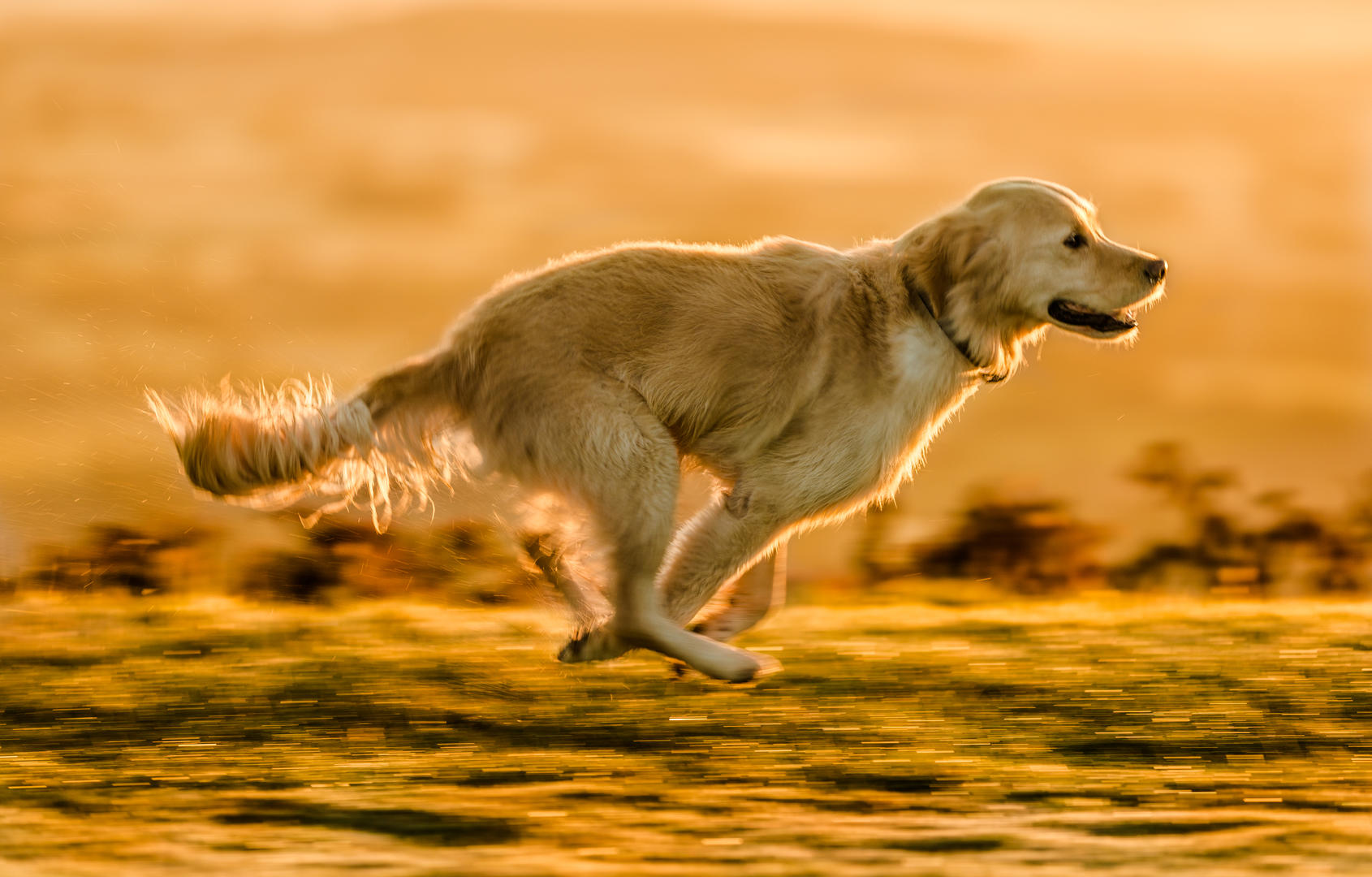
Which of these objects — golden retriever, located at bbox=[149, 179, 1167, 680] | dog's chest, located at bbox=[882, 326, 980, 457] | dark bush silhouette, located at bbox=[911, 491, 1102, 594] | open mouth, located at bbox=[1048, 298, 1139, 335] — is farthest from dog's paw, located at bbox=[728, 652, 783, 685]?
dark bush silhouette, located at bbox=[911, 491, 1102, 594]

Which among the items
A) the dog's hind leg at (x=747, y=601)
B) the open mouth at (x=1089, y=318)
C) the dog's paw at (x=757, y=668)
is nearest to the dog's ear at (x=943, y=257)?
the open mouth at (x=1089, y=318)

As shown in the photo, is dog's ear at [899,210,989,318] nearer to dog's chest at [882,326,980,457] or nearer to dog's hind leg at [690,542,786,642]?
dog's chest at [882,326,980,457]

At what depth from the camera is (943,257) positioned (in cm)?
594

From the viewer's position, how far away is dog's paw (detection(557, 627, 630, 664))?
19.1 feet

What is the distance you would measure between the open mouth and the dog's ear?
430mm

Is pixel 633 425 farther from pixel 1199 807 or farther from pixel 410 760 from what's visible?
pixel 1199 807

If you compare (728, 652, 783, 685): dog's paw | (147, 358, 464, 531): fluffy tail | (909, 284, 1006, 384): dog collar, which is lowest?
(728, 652, 783, 685): dog's paw

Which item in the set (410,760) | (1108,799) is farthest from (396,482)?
(1108,799)

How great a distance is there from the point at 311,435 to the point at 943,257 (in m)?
2.51

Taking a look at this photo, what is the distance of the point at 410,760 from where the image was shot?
4812mm

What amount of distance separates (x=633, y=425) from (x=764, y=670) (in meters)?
1.03

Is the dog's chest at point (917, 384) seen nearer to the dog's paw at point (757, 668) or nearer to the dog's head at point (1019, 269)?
the dog's head at point (1019, 269)

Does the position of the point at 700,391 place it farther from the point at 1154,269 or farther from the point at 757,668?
the point at 1154,269

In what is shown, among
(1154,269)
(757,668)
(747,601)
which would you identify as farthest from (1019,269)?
(757,668)
